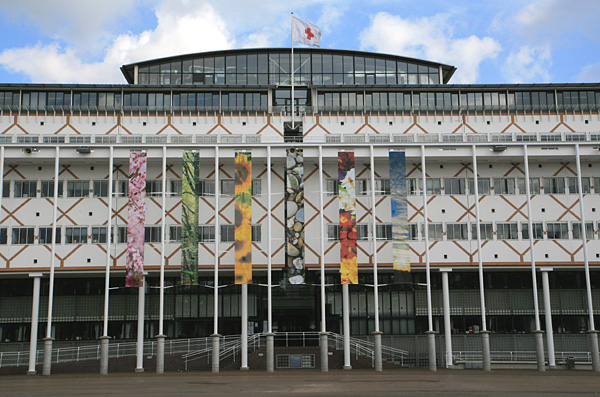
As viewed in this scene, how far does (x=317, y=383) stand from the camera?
134 ft

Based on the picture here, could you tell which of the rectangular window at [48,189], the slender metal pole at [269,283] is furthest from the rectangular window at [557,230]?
the rectangular window at [48,189]

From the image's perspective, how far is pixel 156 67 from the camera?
226ft

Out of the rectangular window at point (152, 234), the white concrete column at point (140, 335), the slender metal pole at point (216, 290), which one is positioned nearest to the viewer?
the slender metal pole at point (216, 290)

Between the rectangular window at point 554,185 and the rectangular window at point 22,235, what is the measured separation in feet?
134

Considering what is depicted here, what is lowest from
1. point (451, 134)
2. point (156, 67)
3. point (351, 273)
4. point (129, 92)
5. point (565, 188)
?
point (351, 273)

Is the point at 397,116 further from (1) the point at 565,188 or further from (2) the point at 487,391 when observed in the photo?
(2) the point at 487,391

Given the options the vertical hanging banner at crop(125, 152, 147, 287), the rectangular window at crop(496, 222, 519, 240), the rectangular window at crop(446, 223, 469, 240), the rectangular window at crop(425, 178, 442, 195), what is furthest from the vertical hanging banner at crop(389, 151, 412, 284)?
the vertical hanging banner at crop(125, 152, 147, 287)

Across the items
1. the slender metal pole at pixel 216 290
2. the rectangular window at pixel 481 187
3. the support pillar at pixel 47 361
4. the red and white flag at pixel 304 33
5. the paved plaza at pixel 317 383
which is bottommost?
the paved plaza at pixel 317 383

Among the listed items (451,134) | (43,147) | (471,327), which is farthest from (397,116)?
(43,147)

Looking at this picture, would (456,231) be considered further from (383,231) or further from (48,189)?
(48,189)

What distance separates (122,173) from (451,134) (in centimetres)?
2707

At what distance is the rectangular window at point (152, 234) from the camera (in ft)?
179

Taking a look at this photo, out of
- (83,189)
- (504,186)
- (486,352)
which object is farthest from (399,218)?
(83,189)

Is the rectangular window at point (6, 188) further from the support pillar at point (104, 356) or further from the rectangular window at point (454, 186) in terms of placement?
the rectangular window at point (454, 186)
